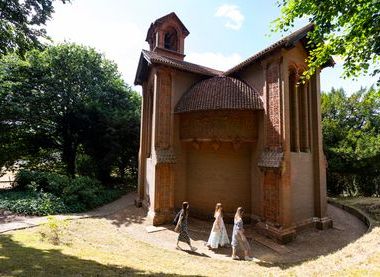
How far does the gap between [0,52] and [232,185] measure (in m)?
11.4

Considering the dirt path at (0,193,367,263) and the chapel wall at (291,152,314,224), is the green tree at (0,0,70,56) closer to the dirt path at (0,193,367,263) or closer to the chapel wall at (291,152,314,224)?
the dirt path at (0,193,367,263)

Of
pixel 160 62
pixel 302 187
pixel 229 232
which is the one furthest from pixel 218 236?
pixel 160 62

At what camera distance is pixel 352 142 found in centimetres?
2023

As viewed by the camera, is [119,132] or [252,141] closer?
[252,141]

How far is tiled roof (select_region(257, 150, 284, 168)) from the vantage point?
10727mm

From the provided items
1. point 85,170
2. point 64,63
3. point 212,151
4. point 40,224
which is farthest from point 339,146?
Result: point 64,63

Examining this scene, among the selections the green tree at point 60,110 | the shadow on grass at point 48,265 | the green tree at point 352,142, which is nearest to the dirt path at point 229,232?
the shadow on grass at point 48,265

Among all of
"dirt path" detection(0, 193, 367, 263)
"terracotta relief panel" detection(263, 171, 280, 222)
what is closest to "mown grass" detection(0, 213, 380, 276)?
"dirt path" detection(0, 193, 367, 263)

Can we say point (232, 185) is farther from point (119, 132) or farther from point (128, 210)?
point (119, 132)

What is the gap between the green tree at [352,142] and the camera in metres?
19.3

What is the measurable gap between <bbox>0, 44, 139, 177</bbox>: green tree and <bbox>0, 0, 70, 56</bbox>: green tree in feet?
38.1

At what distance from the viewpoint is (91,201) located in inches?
604

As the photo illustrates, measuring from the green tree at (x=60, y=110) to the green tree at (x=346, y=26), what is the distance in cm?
1649

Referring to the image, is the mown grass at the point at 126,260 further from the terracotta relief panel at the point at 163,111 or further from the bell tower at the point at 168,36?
the bell tower at the point at 168,36
